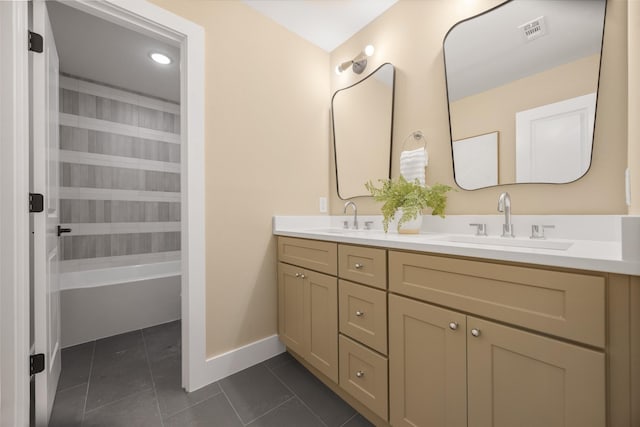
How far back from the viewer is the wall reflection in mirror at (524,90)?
3.55 feet

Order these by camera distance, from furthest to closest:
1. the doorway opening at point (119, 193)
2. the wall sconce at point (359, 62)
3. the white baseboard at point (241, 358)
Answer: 1. the wall sconce at point (359, 62)
2. the white baseboard at point (241, 358)
3. the doorway opening at point (119, 193)

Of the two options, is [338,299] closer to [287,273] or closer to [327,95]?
[287,273]

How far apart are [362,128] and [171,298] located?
90.6 inches

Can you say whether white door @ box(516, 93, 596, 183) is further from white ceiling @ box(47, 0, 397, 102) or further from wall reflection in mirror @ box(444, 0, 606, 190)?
white ceiling @ box(47, 0, 397, 102)

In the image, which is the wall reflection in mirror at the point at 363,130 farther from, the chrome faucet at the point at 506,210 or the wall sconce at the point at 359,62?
the chrome faucet at the point at 506,210

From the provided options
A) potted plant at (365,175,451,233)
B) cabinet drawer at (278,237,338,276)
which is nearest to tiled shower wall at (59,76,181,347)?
cabinet drawer at (278,237,338,276)

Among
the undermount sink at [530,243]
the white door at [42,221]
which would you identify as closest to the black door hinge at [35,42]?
the white door at [42,221]

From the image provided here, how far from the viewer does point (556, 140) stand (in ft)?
3.77

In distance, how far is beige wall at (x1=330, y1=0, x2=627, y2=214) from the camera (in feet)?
3.33

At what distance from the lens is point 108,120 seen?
2.69m

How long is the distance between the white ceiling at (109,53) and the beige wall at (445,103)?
155 centimetres

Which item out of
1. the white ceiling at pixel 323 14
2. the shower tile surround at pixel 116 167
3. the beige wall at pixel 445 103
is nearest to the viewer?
the beige wall at pixel 445 103

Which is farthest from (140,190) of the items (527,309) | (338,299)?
(527,309)

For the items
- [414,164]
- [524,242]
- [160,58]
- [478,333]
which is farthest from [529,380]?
[160,58]
